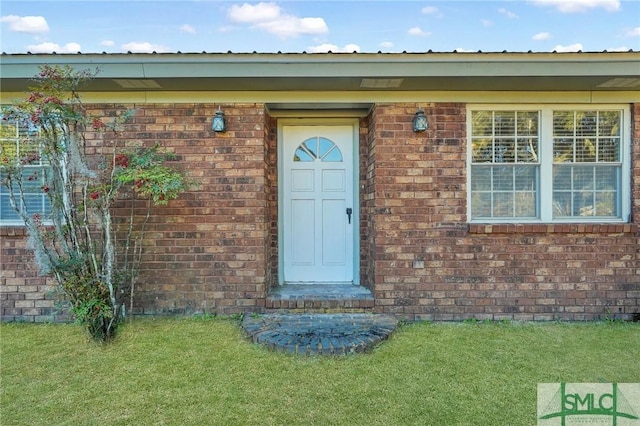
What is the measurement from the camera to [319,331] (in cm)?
336

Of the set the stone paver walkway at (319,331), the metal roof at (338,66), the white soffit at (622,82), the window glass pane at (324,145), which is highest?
the metal roof at (338,66)

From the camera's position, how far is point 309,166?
15.0 feet

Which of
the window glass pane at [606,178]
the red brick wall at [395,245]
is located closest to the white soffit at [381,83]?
the red brick wall at [395,245]

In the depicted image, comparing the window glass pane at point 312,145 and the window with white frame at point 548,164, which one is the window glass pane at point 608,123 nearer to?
the window with white frame at point 548,164

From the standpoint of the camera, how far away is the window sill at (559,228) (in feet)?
12.5

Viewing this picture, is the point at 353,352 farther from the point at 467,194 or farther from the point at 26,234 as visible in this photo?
the point at 26,234

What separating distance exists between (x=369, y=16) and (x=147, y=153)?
3.98 meters

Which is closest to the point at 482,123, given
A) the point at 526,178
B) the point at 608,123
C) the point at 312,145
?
the point at 526,178

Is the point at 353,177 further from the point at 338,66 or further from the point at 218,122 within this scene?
the point at 218,122

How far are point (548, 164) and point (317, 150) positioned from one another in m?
2.71


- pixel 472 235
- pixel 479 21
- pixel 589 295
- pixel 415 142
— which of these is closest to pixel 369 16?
pixel 479 21

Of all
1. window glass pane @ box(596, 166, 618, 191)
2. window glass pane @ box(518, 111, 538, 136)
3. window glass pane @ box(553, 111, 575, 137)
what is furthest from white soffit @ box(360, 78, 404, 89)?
window glass pane @ box(596, 166, 618, 191)

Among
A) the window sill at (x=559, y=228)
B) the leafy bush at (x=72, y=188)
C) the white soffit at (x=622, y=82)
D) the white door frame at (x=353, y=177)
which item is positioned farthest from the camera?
the white door frame at (x=353, y=177)

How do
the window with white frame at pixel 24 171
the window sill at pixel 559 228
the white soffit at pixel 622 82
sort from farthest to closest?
1. the window sill at pixel 559 228
2. the window with white frame at pixel 24 171
3. the white soffit at pixel 622 82
